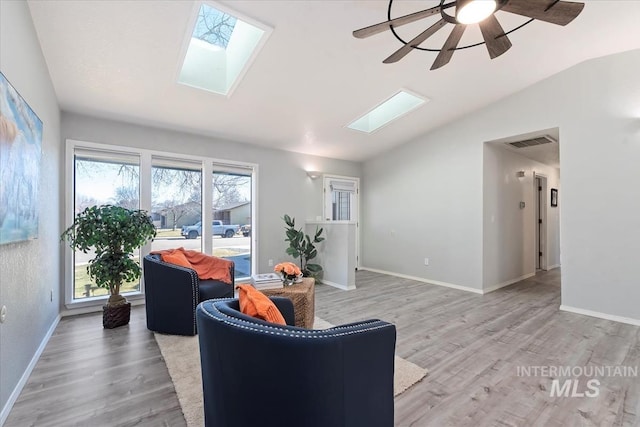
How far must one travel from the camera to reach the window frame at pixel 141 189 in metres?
3.45

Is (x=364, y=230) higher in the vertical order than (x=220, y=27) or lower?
lower

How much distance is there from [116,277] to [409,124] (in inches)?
184

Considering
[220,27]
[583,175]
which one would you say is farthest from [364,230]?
[220,27]

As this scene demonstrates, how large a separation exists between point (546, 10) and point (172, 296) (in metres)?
3.63

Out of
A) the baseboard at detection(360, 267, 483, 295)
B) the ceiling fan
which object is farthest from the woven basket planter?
the baseboard at detection(360, 267, 483, 295)

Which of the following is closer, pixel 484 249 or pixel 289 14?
pixel 289 14

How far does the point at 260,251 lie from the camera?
499cm

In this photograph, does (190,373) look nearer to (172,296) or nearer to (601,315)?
(172,296)

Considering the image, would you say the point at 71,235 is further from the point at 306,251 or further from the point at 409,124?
the point at 409,124

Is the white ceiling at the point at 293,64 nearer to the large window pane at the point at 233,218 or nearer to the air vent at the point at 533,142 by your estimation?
the large window pane at the point at 233,218

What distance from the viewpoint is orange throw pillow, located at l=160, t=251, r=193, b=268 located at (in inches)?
118

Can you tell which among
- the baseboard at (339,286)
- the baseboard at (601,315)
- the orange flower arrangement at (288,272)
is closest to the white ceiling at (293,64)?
the orange flower arrangement at (288,272)

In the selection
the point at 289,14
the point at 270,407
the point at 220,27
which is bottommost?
the point at 270,407

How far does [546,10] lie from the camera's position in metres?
1.70
